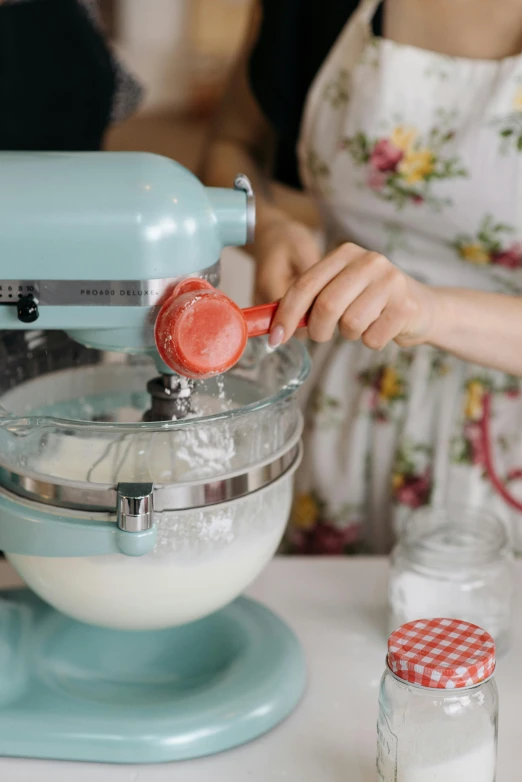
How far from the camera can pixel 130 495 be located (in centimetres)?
67

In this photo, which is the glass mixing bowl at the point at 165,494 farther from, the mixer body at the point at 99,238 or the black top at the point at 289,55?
the black top at the point at 289,55

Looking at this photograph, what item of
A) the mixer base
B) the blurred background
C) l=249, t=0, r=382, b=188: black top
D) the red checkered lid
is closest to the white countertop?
the mixer base

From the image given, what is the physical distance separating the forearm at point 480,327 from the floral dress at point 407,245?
6.7 inches

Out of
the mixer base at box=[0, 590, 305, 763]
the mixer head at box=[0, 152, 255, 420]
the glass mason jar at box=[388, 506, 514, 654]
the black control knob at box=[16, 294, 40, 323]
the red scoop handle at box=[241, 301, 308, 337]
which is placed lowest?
the mixer base at box=[0, 590, 305, 763]

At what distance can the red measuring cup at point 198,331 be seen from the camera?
65 cm

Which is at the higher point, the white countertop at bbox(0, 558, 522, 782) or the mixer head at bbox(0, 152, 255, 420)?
the mixer head at bbox(0, 152, 255, 420)

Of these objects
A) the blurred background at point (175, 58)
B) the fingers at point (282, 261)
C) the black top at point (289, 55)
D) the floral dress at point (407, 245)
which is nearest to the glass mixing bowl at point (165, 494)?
the fingers at point (282, 261)

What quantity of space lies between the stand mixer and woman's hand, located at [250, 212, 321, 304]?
193 mm

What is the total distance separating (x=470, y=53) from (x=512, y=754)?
2.39 feet

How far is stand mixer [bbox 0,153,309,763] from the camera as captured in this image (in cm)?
66

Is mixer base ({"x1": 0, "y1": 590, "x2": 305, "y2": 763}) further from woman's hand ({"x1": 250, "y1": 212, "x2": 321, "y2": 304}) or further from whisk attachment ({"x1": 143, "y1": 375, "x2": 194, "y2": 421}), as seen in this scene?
woman's hand ({"x1": 250, "y1": 212, "x2": 321, "y2": 304})

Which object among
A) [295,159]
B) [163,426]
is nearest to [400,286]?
[163,426]

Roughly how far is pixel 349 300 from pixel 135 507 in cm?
22

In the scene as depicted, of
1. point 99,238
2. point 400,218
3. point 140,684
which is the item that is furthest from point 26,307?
point 400,218
